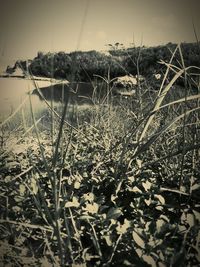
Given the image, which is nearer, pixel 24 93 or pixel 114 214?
pixel 114 214

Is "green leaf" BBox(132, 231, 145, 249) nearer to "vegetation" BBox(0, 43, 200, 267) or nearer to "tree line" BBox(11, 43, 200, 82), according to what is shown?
"vegetation" BBox(0, 43, 200, 267)

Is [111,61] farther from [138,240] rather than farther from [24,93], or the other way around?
[138,240]

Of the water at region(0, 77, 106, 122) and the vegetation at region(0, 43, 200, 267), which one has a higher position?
the water at region(0, 77, 106, 122)

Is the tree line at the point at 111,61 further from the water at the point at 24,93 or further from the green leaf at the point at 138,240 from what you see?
the green leaf at the point at 138,240

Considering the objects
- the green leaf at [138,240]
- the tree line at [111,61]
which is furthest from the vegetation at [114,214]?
the tree line at [111,61]

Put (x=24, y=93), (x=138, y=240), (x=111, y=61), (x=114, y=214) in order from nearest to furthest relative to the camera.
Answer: (x=138, y=240) < (x=114, y=214) < (x=24, y=93) < (x=111, y=61)

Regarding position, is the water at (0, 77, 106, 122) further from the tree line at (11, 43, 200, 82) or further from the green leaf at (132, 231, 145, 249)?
the green leaf at (132, 231, 145, 249)

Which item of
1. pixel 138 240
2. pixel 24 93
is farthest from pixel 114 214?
pixel 24 93

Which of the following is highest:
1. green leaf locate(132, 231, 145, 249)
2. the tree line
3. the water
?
the tree line

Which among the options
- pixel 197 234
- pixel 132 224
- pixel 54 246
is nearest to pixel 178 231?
pixel 197 234

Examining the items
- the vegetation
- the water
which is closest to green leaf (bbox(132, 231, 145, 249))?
the vegetation

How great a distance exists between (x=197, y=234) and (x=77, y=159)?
989 mm

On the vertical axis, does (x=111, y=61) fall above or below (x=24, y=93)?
above

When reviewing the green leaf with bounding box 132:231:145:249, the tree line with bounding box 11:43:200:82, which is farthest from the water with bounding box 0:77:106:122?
the green leaf with bounding box 132:231:145:249
